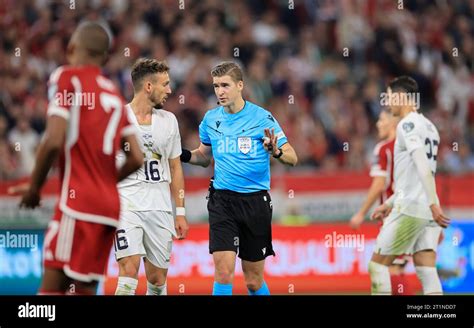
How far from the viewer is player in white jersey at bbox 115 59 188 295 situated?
9.91 metres

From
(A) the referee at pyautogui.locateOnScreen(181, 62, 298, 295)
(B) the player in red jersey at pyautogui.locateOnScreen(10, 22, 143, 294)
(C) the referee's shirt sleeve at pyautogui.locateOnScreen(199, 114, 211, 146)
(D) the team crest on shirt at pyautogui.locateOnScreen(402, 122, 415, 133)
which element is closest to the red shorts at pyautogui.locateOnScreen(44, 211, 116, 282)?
(B) the player in red jersey at pyautogui.locateOnScreen(10, 22, 143, 294)

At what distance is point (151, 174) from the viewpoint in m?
9.97

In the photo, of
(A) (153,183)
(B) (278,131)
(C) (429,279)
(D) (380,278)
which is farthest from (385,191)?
(A) (153,183)

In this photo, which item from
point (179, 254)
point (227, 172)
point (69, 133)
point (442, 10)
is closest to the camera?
point (69, 133)

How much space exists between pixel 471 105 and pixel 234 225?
33.1 feet

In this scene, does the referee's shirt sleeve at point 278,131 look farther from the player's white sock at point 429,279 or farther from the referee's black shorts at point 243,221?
the player's white sock at point 429,279

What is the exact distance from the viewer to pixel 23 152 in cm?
1591

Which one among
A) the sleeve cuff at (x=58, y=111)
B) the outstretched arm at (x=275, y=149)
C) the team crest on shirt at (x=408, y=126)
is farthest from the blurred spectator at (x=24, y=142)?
the sleeve cuff at (x=58, y=111)

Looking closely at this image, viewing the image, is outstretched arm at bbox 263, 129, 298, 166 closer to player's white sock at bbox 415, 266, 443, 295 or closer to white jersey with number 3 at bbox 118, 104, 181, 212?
white jersey with number 3 at bbox 118, 104, 181, 212

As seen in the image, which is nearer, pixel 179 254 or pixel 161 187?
pixel 161 187

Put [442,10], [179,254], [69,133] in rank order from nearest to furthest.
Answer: [69,133]
[179,254]
[442,10]

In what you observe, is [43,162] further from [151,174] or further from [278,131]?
[278,131]
